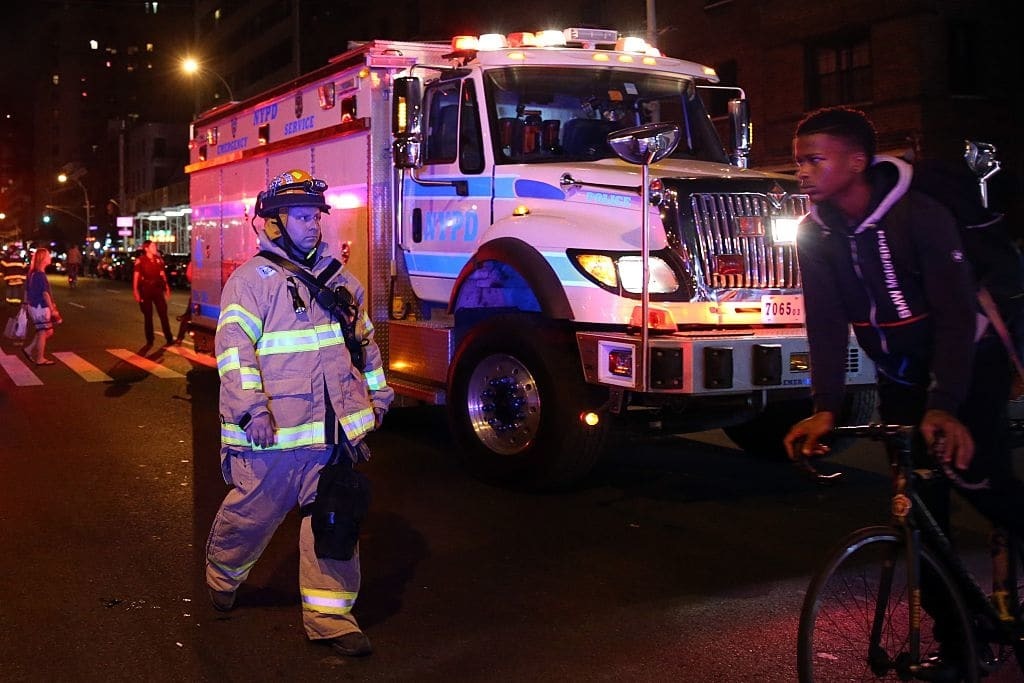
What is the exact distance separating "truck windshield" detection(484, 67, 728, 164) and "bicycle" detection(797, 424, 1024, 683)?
501 centimetres

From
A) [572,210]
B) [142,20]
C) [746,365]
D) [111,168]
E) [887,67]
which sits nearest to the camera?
[746,365]

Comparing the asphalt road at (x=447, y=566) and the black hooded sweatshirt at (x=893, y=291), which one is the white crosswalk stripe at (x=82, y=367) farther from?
the black hooded sweatshirt at (x=893, y=291)

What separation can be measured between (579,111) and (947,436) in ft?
18.6

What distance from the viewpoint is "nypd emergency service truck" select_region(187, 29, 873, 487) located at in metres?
7.10

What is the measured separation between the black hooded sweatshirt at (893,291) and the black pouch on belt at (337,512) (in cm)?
187

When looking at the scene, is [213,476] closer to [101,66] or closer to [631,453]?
[631,453]

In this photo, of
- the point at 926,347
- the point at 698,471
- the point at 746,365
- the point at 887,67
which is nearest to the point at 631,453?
the point at 698,471

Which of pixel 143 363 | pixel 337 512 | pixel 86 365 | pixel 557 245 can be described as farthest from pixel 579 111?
pixel 86 365

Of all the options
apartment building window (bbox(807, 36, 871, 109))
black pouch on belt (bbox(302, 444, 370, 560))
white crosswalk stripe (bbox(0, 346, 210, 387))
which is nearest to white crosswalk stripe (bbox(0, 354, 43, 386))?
white crosswalk stripe (bbox(0, 346, 210, 387))

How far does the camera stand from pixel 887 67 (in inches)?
964

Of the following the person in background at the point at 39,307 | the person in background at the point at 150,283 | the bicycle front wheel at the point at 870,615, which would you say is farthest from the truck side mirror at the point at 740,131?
the person in background at the point at 150,283

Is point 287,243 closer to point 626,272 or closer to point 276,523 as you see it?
point 276,523

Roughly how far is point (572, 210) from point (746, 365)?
61.7 inches

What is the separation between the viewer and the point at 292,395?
4645 millimetres
